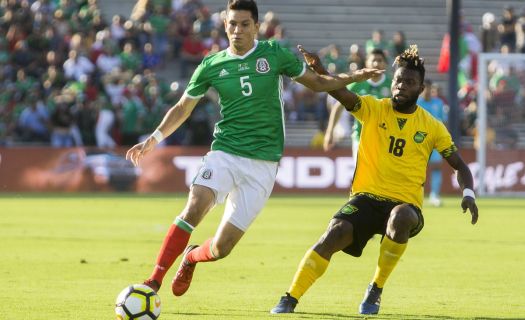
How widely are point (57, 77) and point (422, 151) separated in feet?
64.8

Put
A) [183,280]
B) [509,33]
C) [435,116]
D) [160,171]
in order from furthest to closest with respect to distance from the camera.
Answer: [509,33]
[160,171]
[435,116]
[183,280]

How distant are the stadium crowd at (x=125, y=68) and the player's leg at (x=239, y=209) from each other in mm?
18299

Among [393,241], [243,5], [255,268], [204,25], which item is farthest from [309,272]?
[204,25]

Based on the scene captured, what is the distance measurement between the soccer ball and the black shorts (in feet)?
5.33

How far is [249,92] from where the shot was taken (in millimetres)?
9414

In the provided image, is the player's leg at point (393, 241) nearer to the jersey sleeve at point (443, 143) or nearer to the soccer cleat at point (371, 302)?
the soccer cleat at point (371, 302)

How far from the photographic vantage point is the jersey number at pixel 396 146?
9.55m

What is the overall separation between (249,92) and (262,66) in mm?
220

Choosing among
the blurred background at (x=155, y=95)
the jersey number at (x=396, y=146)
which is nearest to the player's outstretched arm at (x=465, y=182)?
the jersey number at (x=396, y=146)

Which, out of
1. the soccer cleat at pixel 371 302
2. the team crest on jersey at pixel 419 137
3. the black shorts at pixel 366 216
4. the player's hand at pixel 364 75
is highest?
the player's hand at pixel 364 75

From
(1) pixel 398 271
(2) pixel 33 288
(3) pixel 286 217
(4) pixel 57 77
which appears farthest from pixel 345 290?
(4) pixel 57 77

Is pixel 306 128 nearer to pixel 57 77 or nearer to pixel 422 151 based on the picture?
pixel 57 77

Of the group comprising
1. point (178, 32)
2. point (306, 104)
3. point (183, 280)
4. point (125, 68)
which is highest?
point (183, 280)

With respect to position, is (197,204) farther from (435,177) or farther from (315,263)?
(435,177)
